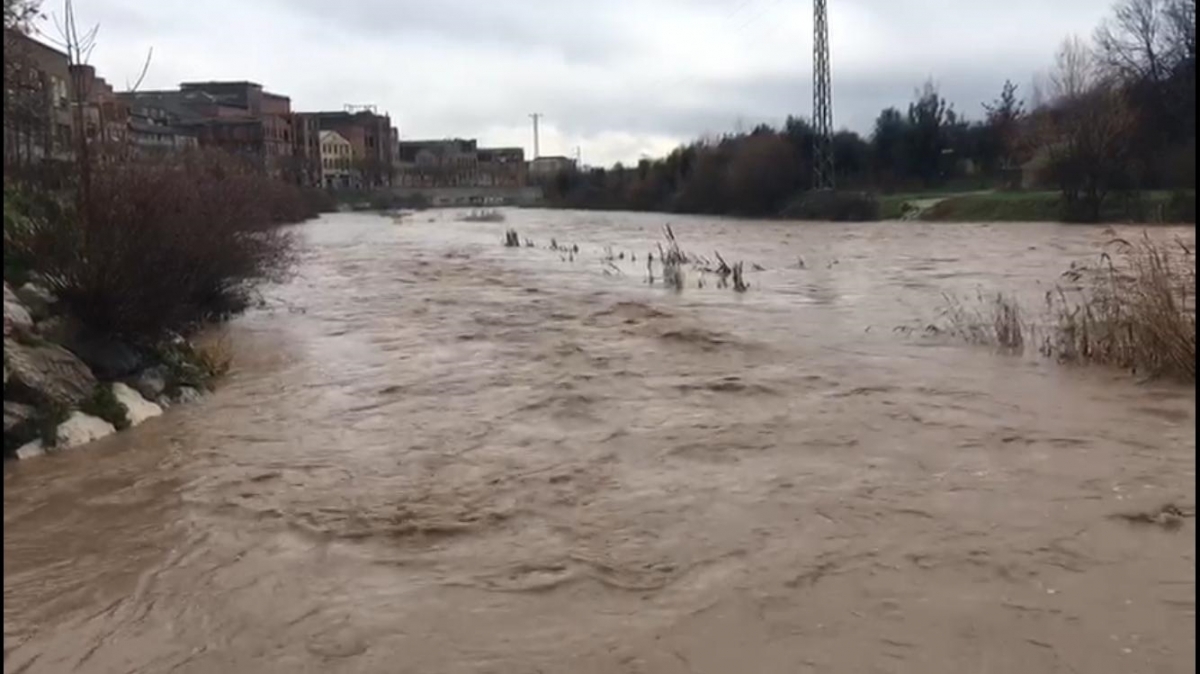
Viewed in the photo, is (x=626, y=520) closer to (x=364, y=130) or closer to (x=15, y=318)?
(x=15, y=318)

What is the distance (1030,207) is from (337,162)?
105225 mm

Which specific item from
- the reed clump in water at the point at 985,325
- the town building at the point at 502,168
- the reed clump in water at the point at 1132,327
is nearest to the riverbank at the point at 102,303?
the reed clump in water at the point at 985,325

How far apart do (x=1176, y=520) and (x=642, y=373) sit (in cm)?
725

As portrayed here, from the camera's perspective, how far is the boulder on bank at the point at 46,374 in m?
9.70

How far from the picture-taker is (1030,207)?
156 ft

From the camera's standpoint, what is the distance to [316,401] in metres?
12.3

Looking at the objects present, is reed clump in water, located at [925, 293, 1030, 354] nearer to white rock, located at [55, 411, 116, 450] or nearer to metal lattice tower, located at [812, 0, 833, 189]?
white rock, located at [55, 411, 116, 450]

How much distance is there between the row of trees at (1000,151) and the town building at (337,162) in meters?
38.9

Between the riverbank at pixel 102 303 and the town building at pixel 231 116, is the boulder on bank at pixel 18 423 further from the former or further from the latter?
the town building at pixel 231 116

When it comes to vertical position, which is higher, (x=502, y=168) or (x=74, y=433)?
(x=502, y=168)

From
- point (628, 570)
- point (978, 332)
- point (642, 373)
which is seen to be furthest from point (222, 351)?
point (978, 332)

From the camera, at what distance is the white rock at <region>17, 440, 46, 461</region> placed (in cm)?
927

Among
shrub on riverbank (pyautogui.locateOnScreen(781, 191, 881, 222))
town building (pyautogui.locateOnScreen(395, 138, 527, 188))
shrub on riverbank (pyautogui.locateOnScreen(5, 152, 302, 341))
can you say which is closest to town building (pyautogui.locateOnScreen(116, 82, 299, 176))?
town building (pyautogui.locateOnScreen(395, 138, 527, 188))

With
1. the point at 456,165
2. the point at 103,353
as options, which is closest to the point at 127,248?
the point at 103,353
